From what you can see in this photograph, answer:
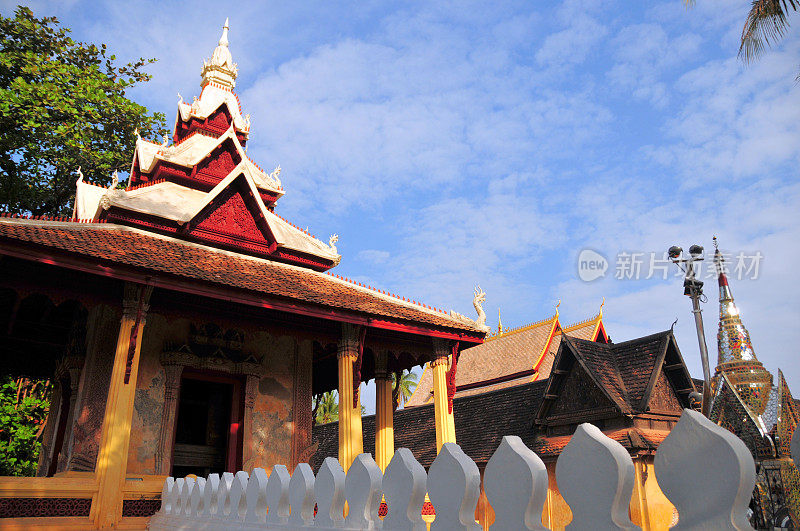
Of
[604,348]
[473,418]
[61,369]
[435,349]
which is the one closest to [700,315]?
[604,348]

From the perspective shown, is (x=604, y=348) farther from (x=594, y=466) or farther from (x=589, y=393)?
(x=594, y=466)

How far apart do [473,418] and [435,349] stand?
5.64m

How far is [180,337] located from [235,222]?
3.19 meters

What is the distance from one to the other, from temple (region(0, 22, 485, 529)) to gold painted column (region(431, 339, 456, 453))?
0.11 ft

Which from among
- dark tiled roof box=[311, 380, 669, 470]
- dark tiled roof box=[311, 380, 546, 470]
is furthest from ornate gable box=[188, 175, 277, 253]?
dark tiled roof box=[311, 380, 546, 470]

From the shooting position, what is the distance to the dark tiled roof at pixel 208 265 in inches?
342

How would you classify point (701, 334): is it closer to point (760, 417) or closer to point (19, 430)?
point (760, 417)

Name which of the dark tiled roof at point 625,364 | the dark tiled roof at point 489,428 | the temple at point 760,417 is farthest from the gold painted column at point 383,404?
the temple at point 760,417

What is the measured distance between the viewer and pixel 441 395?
1211 centimetres

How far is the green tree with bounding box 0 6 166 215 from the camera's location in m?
18.2

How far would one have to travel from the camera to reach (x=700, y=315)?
12383 mm

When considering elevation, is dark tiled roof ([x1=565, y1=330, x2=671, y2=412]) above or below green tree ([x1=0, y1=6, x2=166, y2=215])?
below

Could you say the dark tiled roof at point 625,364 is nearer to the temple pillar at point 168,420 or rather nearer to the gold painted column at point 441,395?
the gold painted column at point 441,395

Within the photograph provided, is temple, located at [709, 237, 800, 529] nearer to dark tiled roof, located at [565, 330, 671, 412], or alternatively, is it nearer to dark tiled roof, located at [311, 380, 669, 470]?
dark tiled roof, located at [311, 380, 669, 470]
